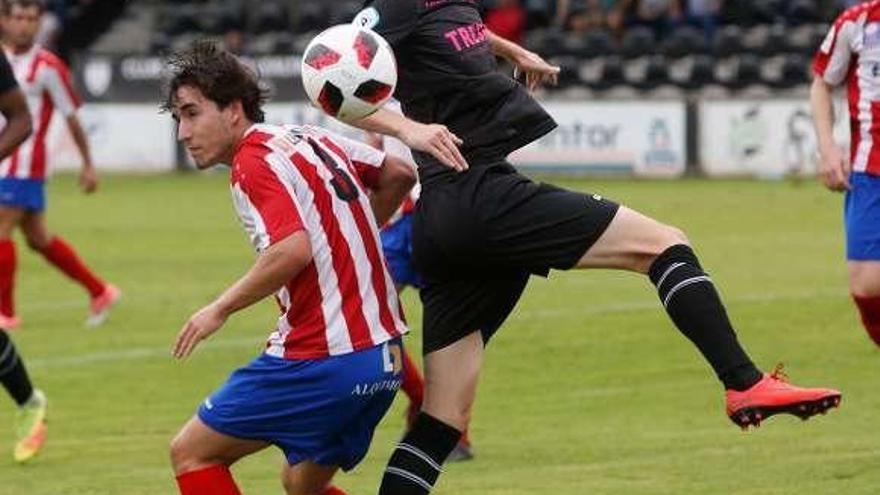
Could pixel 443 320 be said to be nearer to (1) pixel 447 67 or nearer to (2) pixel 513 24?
(1) pixel 447 67

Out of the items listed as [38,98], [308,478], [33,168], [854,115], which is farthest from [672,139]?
[308,478]

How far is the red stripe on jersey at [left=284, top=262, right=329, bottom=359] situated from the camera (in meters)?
6.98

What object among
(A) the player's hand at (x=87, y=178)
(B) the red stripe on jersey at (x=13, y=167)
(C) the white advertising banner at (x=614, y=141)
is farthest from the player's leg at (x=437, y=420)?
(C) the white advertising banner at (x=614, y=141)

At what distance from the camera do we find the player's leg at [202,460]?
6.96 meters

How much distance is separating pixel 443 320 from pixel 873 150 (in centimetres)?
354

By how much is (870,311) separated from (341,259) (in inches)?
163

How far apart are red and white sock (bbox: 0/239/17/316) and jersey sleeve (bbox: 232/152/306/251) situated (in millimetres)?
9265

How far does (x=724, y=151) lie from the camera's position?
29.6 m

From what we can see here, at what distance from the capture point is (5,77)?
10.5 m

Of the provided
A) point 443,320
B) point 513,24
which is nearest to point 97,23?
point 513,24

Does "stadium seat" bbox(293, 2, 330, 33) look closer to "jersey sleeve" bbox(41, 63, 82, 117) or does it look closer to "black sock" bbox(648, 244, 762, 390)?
"jersey sleeve" bbox(41, 63, 82, 117)

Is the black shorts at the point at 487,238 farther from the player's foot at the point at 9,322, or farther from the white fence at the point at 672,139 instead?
the white fence at the point at 672,139

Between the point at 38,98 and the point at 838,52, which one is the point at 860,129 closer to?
the point at 838,52

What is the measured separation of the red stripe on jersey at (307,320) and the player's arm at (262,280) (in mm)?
173
